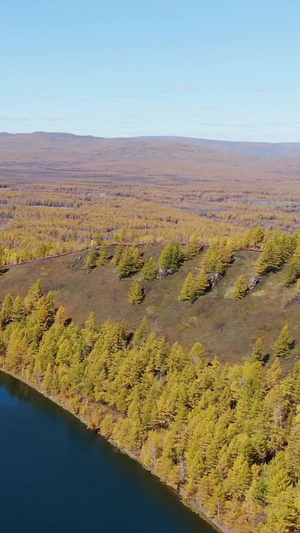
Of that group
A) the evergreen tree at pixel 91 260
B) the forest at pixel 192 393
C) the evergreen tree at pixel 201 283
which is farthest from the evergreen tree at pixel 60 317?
the evergreen tree at pixel 201 283

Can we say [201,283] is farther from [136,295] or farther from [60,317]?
[60,317]

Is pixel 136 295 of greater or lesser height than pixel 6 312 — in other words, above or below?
above

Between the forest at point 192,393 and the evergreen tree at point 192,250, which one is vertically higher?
the evergreen tree at point 192,250

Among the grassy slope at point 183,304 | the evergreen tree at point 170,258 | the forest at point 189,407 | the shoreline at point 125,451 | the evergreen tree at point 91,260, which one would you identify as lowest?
the shoreline at point 125,451

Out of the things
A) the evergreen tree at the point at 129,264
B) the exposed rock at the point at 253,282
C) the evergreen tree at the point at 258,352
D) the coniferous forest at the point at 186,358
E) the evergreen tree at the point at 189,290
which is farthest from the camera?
the evergreen tree at the point at 129,264

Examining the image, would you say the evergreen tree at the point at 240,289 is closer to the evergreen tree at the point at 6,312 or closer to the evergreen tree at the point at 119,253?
the evergreen tree at the point at 119,253

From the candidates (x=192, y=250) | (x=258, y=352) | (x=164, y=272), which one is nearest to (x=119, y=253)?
(x=164, y=272)

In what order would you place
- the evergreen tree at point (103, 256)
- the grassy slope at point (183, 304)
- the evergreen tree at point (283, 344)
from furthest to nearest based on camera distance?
the evergreen tree at point (103, 256) < the grassy slope at point (183, 304) < the evergreen tree at point (283, 344)
